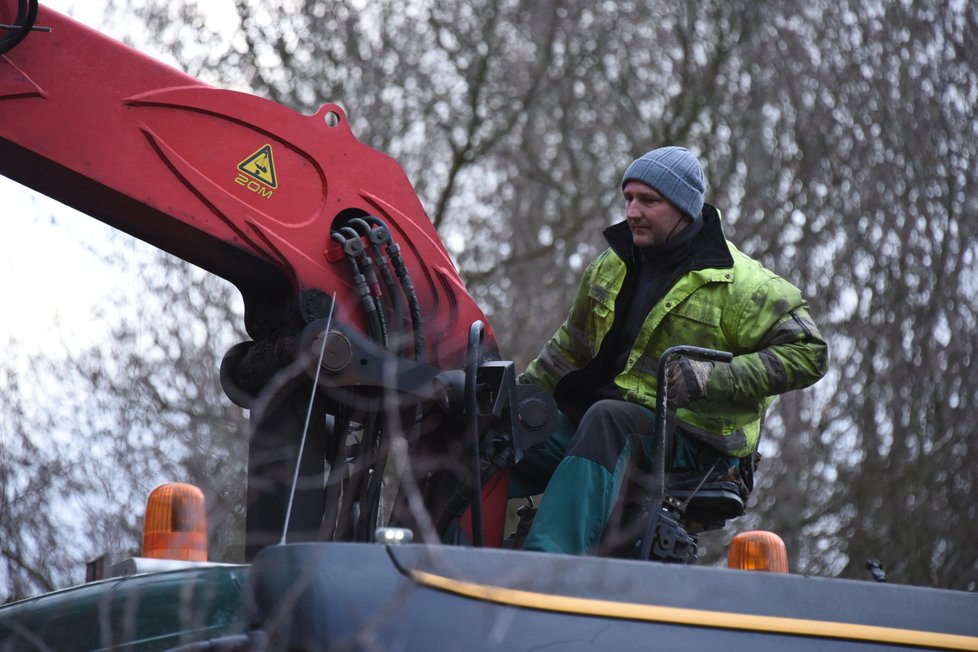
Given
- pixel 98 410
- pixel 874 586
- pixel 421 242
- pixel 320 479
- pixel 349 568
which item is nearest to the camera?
pixel 349 568

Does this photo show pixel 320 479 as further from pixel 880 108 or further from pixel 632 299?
pixel 880 108

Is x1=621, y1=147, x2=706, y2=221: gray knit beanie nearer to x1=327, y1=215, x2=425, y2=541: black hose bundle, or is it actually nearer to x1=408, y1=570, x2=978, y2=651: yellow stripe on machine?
x1=327, y1=215, x2=425, y2=541: black hose bundle

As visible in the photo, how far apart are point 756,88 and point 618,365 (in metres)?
7.95

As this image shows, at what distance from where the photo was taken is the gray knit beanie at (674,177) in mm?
4340

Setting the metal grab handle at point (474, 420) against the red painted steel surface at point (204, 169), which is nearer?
the red painted steel surface at point (204, 169)

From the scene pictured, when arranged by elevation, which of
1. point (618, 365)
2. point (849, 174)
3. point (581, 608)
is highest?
point (849, 174)

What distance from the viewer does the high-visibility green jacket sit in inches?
159

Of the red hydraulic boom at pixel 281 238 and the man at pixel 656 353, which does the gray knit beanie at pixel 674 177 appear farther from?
the red hydraulic boom at pixel 281 238

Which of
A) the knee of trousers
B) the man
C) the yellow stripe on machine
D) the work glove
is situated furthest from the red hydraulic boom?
the yellow stripe on machine

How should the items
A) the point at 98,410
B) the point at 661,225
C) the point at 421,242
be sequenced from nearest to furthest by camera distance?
the point at 421,242 → the point at 661,225 → the point at 98,410

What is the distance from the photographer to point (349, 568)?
2875 mm

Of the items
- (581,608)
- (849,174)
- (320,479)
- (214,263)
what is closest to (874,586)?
(581,608)

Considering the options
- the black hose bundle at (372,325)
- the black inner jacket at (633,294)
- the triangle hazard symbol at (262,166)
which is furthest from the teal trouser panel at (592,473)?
the triangle hazard symbol at (262,166)

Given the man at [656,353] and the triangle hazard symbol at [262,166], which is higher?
the triangle hazard symbol at [262,166]
